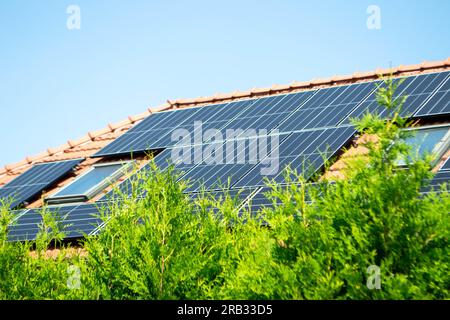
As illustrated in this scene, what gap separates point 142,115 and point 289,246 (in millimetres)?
13869

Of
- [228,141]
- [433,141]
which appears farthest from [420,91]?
[228,141]

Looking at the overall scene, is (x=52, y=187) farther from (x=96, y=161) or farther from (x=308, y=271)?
(x=308, y=271)

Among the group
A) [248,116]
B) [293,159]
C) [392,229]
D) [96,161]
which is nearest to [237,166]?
[293,159]

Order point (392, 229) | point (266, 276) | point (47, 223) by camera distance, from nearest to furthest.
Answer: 1. point (392, 229)
2. point (266, 276)
3. point (47, 223)

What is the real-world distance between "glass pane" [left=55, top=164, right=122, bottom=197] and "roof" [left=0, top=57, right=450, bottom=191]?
107 cm

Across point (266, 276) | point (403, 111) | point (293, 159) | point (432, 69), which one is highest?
point (432, 69)

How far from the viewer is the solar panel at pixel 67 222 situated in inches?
536

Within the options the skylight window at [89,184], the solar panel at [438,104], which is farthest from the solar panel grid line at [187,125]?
the solar panel at [438,104]

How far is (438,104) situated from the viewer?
14391 mm

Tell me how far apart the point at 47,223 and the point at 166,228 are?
11.6 feet

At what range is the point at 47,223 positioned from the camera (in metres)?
12.8

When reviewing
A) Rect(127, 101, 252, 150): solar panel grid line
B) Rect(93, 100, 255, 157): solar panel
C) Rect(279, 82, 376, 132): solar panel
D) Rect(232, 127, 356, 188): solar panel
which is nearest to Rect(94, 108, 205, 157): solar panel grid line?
Rect(93, 100, 255, 157): solar panel

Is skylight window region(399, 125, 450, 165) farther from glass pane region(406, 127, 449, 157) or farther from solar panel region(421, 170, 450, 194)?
solar panel region(421, 170, 450, 194)

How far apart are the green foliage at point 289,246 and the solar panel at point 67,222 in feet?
5.62
